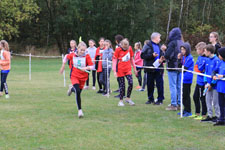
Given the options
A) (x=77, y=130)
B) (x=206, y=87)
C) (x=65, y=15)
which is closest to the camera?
(x=77, y=130)

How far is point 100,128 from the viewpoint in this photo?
7859 millimetres

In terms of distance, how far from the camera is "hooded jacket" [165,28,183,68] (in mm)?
10281

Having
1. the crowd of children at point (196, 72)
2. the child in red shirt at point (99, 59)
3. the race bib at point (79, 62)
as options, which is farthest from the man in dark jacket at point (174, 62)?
the child in red shirt at point (99, 59)

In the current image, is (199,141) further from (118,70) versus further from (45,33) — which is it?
(45,33)

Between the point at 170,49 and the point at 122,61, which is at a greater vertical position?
the point at 170,49

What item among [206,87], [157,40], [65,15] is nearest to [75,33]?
[65,15]

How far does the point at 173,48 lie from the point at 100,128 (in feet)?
12.1

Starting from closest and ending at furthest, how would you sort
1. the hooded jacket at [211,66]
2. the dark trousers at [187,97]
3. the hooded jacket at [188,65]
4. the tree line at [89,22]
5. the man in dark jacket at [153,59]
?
the hooded jacket at [211,66]
the hooded jacket at [188,65]
the dark trousers at [187,97]
the man in dark jacket at [153,59]
the tree line at [89,22]

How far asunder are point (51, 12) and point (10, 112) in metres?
41.6

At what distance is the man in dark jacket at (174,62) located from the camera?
10.2 m

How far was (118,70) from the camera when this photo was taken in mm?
11133

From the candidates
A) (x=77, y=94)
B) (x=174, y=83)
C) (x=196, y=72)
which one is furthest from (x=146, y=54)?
(x=77, y=94)

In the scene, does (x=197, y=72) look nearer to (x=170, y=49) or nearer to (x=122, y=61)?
(x=170, y=49)

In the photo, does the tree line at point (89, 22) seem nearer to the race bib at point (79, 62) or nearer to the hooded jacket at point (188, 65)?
the race bib at point (79, 62)
